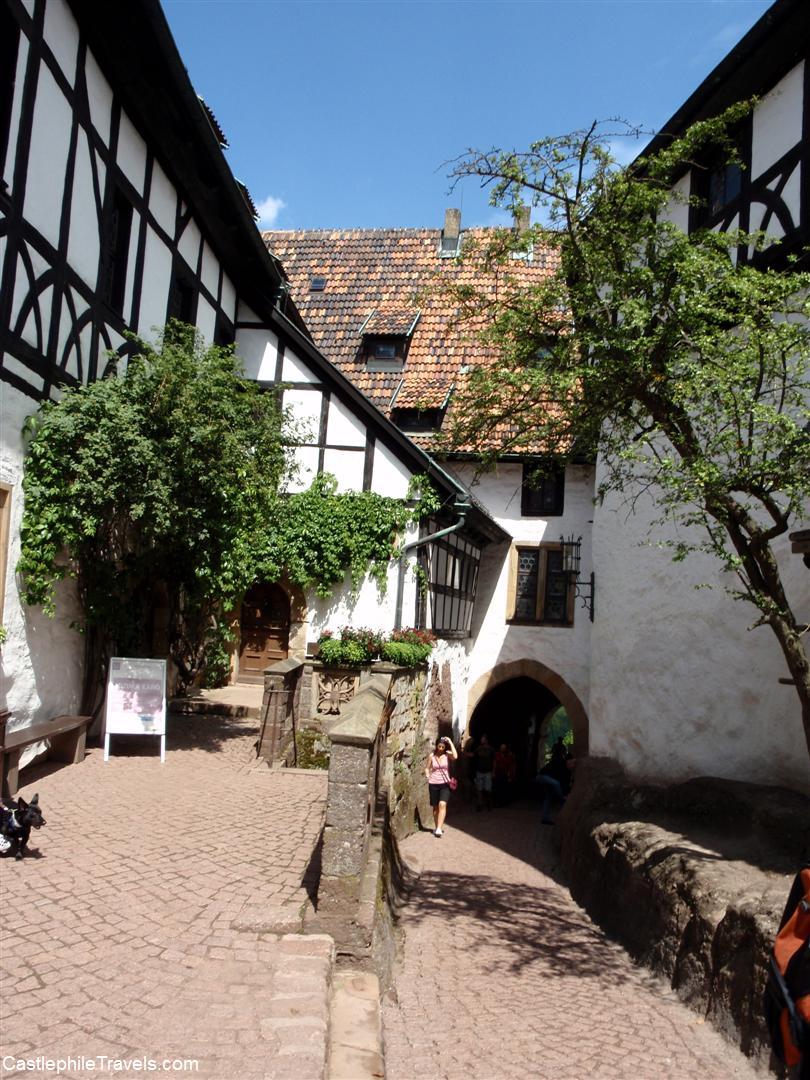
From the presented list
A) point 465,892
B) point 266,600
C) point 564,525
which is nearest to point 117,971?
point 465,892

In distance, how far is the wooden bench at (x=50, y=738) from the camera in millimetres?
7117

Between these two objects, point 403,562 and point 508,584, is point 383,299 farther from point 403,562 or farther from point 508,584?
point 403,562

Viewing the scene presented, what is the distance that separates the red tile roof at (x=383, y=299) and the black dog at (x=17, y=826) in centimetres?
1234

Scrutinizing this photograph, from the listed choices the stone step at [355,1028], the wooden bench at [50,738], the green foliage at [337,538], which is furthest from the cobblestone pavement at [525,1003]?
the green foliage at [337,538]

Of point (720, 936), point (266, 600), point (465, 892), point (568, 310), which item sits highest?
point (568, 310)

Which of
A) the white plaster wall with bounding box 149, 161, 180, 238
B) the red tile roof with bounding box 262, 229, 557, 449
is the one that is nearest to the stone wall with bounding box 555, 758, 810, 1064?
the red tile roof with bounding box 262, 229, 557, 449

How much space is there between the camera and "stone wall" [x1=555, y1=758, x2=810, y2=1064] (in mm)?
6426

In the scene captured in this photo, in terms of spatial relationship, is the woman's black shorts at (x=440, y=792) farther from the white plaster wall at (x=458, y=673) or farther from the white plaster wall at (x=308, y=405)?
the white plaster wall at (x=308, y=405)

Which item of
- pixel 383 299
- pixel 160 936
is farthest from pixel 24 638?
pixel 383 299

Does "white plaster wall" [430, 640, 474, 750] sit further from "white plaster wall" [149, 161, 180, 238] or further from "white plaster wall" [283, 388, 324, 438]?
"white plaster wall" [149, 161, 180, 238]

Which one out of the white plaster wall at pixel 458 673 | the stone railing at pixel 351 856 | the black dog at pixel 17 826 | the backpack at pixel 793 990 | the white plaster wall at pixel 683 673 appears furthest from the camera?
the white plaster wall at pixel 458 673

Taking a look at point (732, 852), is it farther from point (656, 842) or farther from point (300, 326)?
point (300, 326)

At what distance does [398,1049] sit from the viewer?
17.5ft

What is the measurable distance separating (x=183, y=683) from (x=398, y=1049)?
8.22m
